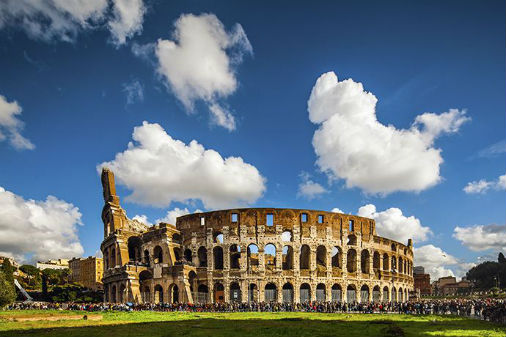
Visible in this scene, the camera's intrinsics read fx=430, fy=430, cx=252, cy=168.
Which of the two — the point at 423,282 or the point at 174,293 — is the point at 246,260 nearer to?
the point at 174,293

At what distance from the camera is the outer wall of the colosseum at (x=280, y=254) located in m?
48.8

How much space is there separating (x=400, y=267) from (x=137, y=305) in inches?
1480

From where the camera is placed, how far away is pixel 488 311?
1217 inches

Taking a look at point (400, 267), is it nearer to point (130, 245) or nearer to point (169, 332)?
point (130, 245)

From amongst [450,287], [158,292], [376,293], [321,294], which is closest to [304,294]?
[321,294]

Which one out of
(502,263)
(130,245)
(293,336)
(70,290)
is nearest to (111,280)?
(130,245)

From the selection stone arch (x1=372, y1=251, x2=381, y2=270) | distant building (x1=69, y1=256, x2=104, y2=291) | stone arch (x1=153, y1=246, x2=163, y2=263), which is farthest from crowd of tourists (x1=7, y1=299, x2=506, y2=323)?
distant building (x1=69, y1=256, x2=104, y2=291)

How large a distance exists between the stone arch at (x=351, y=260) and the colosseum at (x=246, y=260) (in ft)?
0.41

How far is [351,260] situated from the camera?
54.4 metres

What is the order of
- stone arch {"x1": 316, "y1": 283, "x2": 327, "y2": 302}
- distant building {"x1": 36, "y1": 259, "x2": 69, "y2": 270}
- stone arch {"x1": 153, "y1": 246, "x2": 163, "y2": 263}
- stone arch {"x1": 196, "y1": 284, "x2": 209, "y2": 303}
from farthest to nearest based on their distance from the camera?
1. distant building {"x1": 36, "y1": 259, "x2": 69, "y2": 270}
2. stone arch {"x1": 153, "y1": 246, "x2": 163, "y2": 263}
3. stone arch {"x1": 316, "y1": 283, "x2": 327, "y2": 302}
4. stone arch {"x1": 196, "y1": 284, "x2": 209, "y2": 303}

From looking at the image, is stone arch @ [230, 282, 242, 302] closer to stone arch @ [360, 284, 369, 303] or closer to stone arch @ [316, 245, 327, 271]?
stone arch @ [316, 245, 327, 271]

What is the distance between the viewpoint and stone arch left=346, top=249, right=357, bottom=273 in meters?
53.2

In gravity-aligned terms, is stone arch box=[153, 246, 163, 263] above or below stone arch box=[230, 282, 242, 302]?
above

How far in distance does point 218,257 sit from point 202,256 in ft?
6.36
